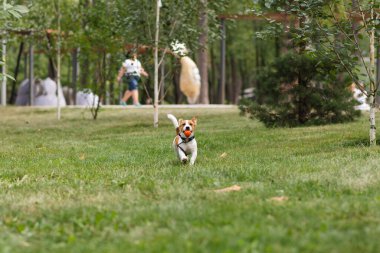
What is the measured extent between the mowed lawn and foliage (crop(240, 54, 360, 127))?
2.27 m

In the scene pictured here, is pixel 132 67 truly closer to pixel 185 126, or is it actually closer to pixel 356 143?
pixel 356 143

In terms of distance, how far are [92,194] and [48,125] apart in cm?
1245

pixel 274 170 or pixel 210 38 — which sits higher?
pixel 210 38

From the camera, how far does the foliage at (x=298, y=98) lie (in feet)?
48.8

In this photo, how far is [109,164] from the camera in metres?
9.46

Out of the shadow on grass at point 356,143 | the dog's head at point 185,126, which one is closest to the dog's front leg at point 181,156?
the dog's head at point 185,126

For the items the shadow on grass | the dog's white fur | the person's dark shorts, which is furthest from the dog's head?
the person's dark shorts

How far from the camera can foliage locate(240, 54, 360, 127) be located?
14.9 metres

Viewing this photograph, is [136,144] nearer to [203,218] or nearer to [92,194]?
[92,194]

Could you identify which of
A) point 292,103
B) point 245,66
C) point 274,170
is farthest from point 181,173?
point 245,66

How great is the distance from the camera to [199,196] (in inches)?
256

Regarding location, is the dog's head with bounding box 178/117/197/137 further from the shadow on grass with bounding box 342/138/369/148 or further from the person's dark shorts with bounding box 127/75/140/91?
the person's dark shorts with bounding box 127/75/140/91

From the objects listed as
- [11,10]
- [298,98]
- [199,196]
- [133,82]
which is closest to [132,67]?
[133,82]

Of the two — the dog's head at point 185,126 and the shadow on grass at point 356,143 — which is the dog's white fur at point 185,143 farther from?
the shadow on grass at point 356,143
